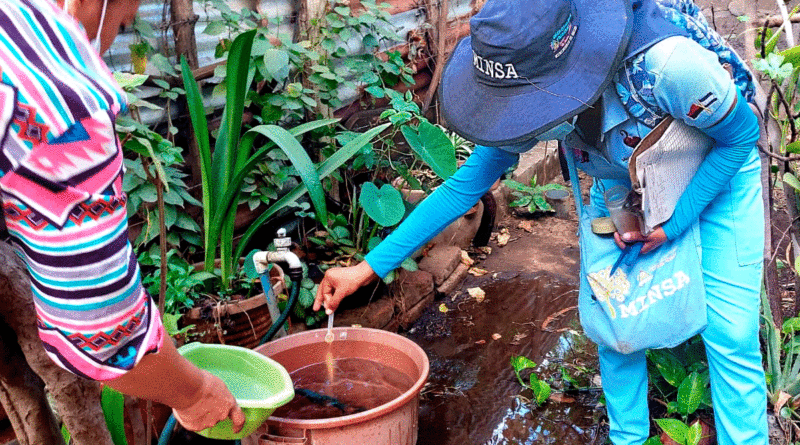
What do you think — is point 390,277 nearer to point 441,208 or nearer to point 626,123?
point 441,208

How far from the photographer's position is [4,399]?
1310 millimetres

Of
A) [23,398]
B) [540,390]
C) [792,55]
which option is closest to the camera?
[23,398]

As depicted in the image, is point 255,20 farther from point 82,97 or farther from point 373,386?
point 82,97

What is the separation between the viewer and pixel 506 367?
2951 millimetres

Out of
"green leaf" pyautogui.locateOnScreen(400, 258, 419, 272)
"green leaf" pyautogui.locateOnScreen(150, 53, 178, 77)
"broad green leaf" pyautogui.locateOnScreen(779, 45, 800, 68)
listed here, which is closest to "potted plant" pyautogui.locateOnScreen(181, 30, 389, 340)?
"green leaf" pyautogui.locateOnScreen(150, 53, 178, 77)

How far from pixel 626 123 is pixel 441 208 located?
554 millimetres

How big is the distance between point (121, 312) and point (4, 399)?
0.47 metres

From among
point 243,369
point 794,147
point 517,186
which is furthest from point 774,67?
point 517,186

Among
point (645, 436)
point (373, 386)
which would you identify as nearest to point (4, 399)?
point (373, 386)

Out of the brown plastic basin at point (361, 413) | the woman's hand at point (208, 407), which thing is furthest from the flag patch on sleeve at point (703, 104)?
the woman's hand at point (208, 407)

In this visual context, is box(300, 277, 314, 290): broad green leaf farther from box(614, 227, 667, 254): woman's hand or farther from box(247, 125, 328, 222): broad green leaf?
box(614, 227, 667, 254): woman's hand

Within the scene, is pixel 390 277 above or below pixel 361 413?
below

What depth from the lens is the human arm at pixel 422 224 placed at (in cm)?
198

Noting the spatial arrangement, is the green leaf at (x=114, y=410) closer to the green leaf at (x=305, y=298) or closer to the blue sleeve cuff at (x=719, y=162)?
the green leaf at (x=305, y=298)
